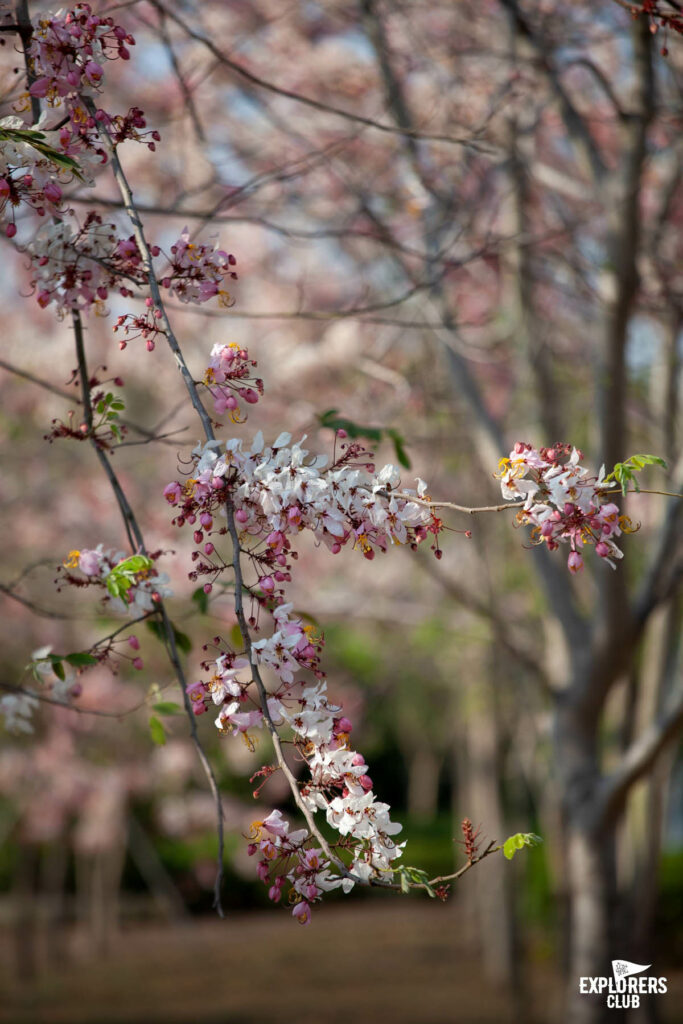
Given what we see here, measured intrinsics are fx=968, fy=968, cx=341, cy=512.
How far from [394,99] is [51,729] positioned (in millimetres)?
6858

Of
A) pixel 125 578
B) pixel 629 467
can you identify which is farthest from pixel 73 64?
pixel 629 467

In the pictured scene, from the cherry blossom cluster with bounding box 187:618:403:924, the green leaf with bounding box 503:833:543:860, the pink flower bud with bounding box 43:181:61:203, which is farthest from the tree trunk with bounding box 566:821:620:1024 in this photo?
the pink flower bud with bounding box 43:181:61:203

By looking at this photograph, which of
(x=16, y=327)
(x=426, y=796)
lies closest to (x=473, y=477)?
(x=16, y=327)

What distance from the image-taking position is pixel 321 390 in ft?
20.3

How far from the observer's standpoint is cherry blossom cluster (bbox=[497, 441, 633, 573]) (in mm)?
1199

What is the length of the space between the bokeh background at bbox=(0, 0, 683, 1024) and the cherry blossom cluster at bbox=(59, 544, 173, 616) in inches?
9.5

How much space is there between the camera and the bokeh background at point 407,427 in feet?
11.1

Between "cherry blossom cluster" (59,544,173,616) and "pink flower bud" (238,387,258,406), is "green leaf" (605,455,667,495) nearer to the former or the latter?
"pink flower bud" (238,387,258,406)

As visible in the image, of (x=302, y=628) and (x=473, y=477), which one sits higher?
(x=473, y=477)

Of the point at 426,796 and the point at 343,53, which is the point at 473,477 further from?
the point at 426,796

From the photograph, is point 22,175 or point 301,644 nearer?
point 301,644

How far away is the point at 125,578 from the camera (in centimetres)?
143

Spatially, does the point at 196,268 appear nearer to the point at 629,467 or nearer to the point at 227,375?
the point at 227,375

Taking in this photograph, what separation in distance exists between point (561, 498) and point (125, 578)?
→ 64 cm
